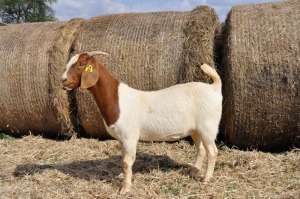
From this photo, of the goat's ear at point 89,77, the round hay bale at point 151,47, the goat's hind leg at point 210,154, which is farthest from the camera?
the round hay bale at point 151,47

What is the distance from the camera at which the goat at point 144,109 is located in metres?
4.51

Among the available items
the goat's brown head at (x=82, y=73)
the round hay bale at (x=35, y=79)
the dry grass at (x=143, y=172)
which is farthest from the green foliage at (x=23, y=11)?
the goat's brown head at (x=82, y=73)

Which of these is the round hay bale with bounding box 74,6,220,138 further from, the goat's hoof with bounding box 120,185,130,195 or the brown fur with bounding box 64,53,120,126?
the goat's hoof with bounding box 120,185,130,195

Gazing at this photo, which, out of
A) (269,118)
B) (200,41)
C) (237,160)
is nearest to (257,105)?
(269,118)

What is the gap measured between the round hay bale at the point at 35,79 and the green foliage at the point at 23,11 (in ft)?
75.0

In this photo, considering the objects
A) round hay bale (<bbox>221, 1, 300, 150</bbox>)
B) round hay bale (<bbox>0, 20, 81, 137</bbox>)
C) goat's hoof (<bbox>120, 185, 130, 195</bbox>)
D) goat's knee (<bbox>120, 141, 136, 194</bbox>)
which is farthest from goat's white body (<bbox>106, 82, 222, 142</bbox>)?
round hay bale (<bbox>0, 20, 81, 137</bbox>)

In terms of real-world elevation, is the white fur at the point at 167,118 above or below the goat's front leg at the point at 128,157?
above

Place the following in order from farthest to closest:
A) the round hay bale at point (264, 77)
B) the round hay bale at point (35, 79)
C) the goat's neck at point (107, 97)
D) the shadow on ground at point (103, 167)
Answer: the round hay bale at point (35, 79)
the round hay bale at point (264, 77)
the shadow on ground at point (103, 167)
the goat's neck at point (107, 97)

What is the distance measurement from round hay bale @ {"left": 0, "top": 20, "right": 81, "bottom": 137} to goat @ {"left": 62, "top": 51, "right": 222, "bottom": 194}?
2.40 meters

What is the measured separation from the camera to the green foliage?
96.2 ft

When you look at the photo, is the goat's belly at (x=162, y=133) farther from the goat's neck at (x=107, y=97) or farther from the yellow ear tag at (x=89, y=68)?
the yellow ear tag at (x=89, y=68)

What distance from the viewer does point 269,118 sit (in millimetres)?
5691

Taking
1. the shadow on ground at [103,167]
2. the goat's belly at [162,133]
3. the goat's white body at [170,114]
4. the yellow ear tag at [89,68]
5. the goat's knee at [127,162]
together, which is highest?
the yellow ear tag at [89,68]

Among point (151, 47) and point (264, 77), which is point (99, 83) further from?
point (264, 77)
